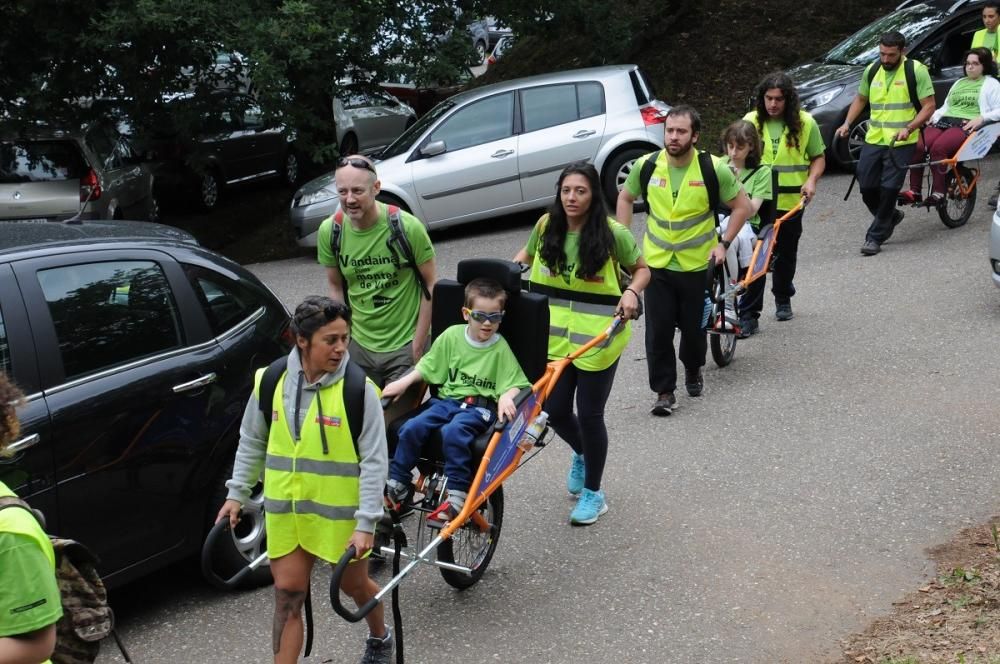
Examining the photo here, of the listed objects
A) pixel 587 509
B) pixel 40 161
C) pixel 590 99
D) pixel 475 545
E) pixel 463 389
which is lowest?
pixel 587 509

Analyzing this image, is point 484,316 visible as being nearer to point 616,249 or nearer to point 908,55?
point 616,249

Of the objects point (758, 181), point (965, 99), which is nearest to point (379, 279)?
point (758, 181)

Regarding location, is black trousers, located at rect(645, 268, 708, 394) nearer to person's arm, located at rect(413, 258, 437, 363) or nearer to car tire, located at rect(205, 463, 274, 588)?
person's arm, located at rect(413, 258, 437, 363)

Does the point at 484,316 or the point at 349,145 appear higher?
the point at 349,145

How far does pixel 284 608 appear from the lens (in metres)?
4.13

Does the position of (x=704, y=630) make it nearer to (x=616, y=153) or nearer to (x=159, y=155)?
(x=616, y=153)

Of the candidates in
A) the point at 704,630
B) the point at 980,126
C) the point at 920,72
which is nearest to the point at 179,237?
the point at 704,630

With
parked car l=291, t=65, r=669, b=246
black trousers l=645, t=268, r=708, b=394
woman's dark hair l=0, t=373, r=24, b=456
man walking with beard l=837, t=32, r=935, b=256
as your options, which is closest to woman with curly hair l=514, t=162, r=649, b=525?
black trousers l=645, t=268, r=708, b=394

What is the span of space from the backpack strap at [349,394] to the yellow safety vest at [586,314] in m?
1.87

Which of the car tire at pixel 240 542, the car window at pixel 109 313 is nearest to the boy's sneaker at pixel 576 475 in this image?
the car tire at pixel 240 542

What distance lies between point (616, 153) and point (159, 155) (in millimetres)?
5423

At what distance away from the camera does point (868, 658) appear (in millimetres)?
4613

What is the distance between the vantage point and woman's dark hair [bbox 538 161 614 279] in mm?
5770

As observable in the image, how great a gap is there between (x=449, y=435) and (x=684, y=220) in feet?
9.77
